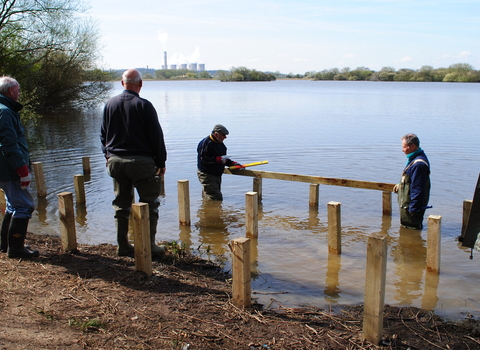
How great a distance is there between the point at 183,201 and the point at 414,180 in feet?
14.3

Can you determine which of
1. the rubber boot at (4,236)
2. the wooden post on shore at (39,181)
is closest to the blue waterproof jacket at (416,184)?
the rubber boot at (4,236)

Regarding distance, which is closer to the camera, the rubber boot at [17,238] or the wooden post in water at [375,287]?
the wooden post in water at [375,287]

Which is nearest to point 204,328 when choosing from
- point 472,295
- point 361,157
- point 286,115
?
point 472,295

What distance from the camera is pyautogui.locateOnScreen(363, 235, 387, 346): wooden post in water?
4.21 m

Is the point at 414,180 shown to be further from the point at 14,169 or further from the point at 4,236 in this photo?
the point at 4,236

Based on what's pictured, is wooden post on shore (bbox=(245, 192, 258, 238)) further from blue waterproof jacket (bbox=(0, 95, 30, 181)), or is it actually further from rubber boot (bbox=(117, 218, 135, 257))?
blue waterproof jacket (bbox=(0, 95, 30, 181))

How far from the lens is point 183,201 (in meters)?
9.16

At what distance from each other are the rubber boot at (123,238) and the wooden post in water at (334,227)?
319 centimetres

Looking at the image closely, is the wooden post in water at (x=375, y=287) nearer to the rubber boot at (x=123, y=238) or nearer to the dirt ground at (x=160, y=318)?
the dirt ground at (x=160, y=318)

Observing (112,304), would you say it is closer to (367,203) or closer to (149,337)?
(149,337)

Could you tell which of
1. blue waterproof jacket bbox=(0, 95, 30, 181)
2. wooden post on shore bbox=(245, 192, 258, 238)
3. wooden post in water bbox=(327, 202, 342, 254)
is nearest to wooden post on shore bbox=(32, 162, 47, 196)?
wooden post on shore bbox=(245, 192, 258, 238)

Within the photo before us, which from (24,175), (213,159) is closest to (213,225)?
(213,159)

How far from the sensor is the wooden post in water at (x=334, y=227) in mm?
7415

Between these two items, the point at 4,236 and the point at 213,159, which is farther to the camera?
the point at 213,159
